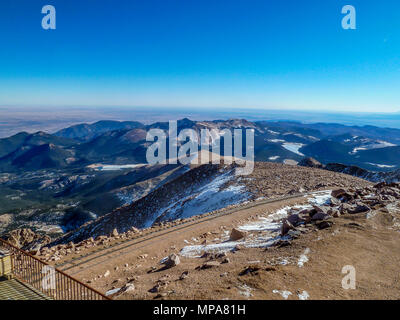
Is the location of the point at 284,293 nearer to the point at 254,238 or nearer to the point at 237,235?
the point at 254,238

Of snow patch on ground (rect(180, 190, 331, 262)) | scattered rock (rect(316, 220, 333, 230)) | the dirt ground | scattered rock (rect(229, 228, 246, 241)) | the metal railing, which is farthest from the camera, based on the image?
scattered rock (rect(229, 228, 246, 241))

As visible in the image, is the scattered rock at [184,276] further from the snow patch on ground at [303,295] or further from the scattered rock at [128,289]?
the snow patch on ground at [303,295]

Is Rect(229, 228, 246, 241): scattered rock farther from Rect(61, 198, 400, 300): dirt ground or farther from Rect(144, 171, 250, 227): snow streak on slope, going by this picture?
Rect(144, 171, 250, 227): snow streak on slope

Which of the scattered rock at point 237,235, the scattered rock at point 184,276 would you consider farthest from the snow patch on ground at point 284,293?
the scattered rock at point 237,235

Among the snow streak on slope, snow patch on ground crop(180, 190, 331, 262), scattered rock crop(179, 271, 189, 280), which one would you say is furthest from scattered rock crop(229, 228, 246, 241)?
the snow streak on slope

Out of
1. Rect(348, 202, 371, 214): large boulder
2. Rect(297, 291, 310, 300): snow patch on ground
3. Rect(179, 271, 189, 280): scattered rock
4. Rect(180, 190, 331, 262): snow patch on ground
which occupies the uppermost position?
Rect(348, 202, 371, 214): large boulder

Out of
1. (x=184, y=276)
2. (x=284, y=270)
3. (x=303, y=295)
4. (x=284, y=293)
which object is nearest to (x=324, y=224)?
(x=284, y=270)
